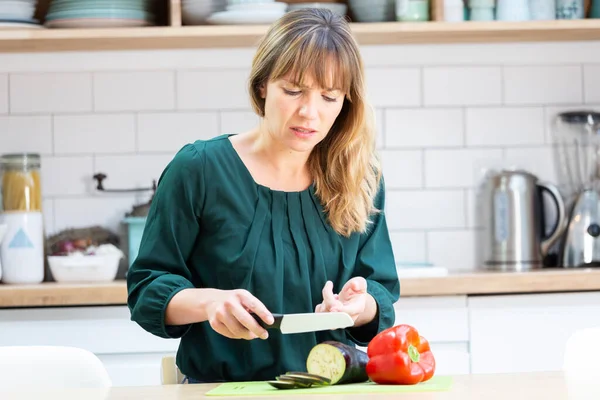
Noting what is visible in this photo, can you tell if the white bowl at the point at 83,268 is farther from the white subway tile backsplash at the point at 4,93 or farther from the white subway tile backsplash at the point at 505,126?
the white subway tile backsplash at the point at 505,126

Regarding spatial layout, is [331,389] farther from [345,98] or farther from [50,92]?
[50,92]

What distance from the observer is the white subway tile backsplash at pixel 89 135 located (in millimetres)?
3197

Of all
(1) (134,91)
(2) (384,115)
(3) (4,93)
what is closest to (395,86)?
(2) (384,115)

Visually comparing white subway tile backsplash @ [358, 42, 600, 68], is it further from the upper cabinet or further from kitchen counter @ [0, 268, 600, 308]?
kitchen counter @ [0, 268, 600, 308]

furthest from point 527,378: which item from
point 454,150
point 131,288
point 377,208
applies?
point 454,150

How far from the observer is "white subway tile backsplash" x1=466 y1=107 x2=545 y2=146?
3.28 m

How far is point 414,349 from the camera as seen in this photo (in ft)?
5.02

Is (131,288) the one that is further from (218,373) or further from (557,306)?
(557,306)

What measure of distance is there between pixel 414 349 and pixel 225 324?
300mm

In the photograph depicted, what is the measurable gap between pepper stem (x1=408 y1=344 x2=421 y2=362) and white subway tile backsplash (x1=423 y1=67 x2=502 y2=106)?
1832mm

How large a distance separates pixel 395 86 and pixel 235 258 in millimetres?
1695

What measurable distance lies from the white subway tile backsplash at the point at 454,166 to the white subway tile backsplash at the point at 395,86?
7.4 inches

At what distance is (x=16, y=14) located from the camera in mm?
3002

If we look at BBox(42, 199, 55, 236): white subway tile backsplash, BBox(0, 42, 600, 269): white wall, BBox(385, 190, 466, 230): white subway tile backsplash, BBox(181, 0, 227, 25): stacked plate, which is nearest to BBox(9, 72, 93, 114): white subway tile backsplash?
BBox(0, 42, 600, 269): white wall
